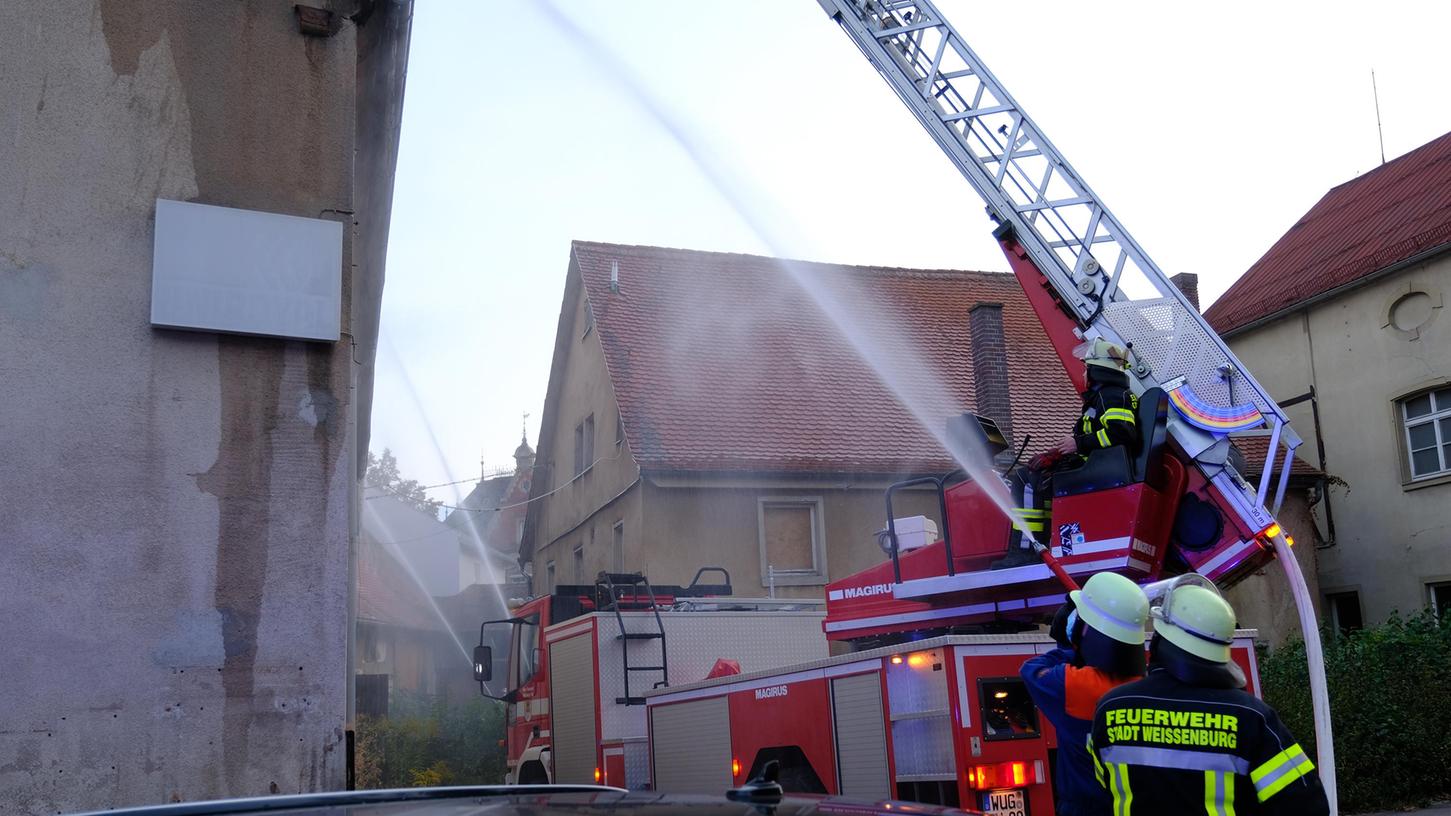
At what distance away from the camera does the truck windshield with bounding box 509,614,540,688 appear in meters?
11.1

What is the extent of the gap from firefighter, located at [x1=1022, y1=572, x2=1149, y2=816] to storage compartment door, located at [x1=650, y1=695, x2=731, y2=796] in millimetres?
3950

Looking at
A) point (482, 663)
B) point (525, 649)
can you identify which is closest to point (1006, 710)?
point (482, 663)

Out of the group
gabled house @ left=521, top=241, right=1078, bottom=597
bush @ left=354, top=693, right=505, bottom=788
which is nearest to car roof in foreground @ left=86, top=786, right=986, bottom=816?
bush @ left=354, top=693, right=505, bottom=788

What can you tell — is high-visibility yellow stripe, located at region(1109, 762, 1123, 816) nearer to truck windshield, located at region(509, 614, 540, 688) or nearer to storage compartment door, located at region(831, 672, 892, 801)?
storage compartment door, located at region(831, 672, 892, 801)

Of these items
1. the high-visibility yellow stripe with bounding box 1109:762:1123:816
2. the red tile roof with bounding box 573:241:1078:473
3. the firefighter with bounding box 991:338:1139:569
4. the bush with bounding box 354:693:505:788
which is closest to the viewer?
the high-visibility yellow stripe with bounding box 1109:762:1123:816

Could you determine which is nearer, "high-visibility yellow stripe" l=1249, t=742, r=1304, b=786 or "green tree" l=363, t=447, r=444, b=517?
"high-visibility yellow stripe" l=1249, t=742, r=1304, b=786

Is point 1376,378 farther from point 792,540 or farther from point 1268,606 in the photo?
point 792,540

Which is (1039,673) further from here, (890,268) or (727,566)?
(890,268)

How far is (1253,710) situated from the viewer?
10.4ft

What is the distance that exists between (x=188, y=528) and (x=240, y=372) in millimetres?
749

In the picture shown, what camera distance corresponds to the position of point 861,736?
6574mm

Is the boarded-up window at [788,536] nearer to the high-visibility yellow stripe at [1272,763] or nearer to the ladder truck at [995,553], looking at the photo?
the ladder truck at [995,553]

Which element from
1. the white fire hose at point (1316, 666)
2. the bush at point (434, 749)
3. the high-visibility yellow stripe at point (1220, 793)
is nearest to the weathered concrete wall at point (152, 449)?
the high-visibility yellow stripe at point (1220, 793)

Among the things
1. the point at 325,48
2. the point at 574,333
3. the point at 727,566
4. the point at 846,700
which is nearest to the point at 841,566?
the point at 727,566
